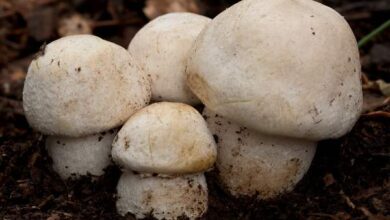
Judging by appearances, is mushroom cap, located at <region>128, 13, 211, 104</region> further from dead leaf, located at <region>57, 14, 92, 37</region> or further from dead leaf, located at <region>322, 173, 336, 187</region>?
dead leaf, located at <region>57, 14, 92, 37</region>

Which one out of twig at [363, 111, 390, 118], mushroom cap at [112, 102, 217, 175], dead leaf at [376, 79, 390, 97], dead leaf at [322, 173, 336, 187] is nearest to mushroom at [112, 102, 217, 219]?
mushroom cap at [112, 102, 217, 175]

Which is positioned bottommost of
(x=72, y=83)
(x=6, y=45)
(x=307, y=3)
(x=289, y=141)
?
(x=6, y=45)

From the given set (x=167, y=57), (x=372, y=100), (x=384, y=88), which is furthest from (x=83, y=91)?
(x=384, y=88)

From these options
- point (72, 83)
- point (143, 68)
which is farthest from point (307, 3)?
point (72, 83)

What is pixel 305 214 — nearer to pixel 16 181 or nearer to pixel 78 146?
pixel 78 146

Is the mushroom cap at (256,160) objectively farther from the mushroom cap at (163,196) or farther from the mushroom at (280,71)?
the mushroom cap at (163,196)

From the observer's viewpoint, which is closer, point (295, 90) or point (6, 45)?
point (295, 90)

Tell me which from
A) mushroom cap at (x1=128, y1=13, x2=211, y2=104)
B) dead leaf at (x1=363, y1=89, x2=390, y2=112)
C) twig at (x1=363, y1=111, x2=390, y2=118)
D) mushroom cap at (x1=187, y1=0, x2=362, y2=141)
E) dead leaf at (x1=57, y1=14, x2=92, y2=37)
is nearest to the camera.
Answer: mushroom cap at (x1=187, y1=0, x2=362, y2=141)

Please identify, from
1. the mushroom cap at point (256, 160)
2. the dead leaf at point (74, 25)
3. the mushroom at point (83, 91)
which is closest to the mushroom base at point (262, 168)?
the mushroom cap at point (256, 160)
